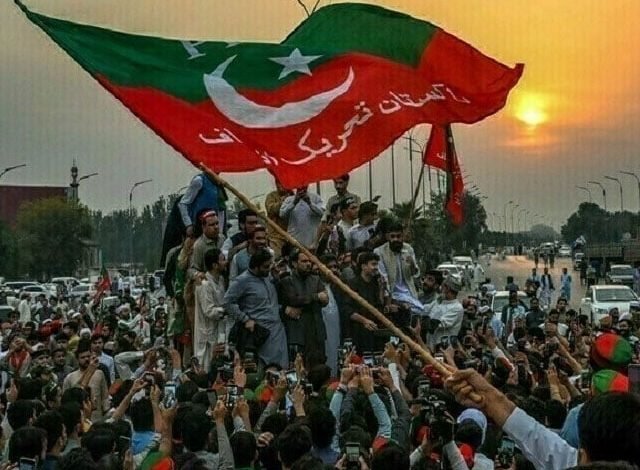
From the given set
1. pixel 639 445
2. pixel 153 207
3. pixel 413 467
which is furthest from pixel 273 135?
pixel 153 207

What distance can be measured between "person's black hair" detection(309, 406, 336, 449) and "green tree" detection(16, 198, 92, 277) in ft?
224

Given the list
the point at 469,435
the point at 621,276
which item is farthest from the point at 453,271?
the point at 469,435

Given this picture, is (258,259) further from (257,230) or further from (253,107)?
(253,107)

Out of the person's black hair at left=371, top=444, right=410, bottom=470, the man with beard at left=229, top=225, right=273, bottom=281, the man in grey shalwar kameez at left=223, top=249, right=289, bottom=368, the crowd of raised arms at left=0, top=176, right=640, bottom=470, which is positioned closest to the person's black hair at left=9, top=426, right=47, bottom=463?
the crowd of raised arms at left=0, top=176, right=640, bottom=470

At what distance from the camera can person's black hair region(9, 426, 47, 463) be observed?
560 centimetres

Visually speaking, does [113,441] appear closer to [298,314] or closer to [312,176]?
[312,176]

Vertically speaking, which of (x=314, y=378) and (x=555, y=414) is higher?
(x=314, y=378)

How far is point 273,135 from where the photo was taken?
8211mm

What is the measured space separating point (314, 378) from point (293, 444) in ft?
7.94

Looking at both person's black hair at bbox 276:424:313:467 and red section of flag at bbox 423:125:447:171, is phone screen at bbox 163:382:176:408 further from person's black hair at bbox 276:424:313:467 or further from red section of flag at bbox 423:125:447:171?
red section of flag at bbox 423:125:447:171

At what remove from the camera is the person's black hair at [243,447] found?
5480 mm

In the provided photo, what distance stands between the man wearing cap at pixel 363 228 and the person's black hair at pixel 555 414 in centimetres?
520

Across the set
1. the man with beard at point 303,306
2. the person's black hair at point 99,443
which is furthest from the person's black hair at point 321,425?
the man with beard at point 303,306

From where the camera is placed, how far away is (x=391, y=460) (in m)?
4.76
